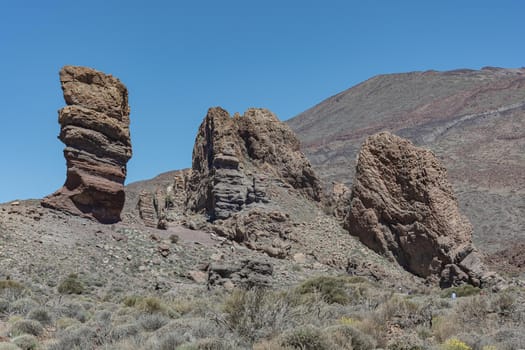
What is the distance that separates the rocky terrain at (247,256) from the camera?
1012cm

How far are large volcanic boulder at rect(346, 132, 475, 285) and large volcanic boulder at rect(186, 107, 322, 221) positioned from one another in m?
4.69

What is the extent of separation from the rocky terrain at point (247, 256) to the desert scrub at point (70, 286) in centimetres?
8

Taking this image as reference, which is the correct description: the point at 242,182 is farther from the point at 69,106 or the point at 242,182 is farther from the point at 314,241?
the point at 69,106

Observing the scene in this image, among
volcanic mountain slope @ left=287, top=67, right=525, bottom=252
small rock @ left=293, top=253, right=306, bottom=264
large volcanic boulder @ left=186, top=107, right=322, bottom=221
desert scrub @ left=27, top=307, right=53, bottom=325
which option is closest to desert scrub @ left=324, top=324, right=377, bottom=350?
desert scrub @ left=27, top=307, right=53, bottom=325

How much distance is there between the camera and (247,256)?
2822 cm

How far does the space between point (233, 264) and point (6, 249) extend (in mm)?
8029

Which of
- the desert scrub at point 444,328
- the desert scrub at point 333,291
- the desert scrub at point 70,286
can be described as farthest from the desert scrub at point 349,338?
the desert scrub at point 70,286

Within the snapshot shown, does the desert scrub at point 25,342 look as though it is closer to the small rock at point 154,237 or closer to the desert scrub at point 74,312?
the desert scrub at point 74,312

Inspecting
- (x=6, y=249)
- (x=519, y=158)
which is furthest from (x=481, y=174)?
(x=6, y=249)

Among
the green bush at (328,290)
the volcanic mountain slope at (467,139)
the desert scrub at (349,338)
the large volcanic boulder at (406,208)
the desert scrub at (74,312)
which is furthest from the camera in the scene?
the volcanic mountain slope at (467,139)

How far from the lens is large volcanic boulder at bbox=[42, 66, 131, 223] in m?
26.3

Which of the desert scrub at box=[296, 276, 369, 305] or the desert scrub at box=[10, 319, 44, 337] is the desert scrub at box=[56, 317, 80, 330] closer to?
the desert scrub at box=[10, 319, 44, 337]

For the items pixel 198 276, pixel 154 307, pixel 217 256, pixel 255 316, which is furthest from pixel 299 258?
pixel 255 316

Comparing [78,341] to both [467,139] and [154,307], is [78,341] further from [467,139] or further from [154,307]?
[467,139]
